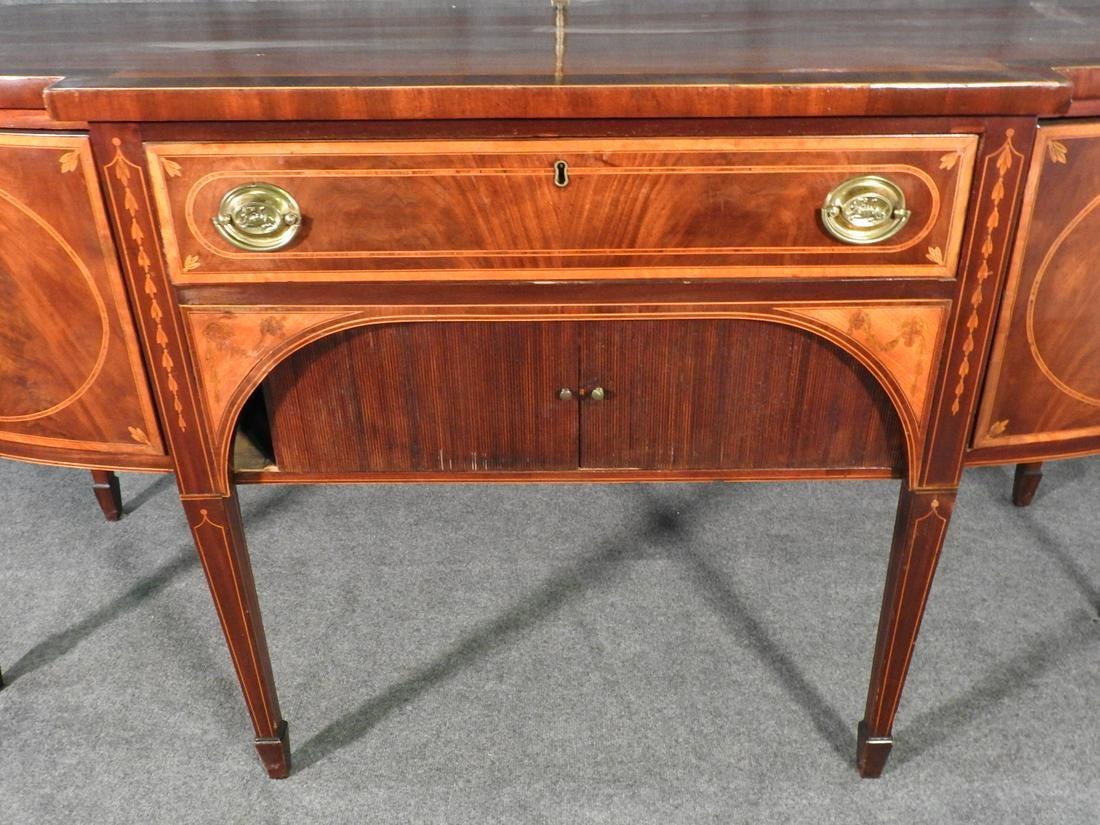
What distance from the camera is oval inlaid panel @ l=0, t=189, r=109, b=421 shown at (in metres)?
0.79

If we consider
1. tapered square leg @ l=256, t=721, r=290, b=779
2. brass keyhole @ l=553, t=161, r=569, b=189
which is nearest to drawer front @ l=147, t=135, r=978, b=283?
brass keyhole @ l=553, t=161, r=569, b=189

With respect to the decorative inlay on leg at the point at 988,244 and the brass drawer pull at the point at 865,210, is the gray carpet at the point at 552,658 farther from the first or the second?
the brass drawer pull at the point at 865,210

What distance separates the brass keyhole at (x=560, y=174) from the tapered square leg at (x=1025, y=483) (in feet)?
3.37

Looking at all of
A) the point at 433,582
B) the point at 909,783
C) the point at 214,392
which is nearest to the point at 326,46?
the point at 214,392

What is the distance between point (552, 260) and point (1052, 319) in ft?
1.37

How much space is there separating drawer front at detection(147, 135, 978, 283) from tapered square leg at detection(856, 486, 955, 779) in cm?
24

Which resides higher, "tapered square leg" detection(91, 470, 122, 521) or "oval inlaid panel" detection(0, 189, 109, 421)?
"oval inlaid panel" detection(0, 189, 109, 421)

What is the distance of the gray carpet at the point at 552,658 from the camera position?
107 centimetres

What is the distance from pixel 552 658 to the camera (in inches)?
48.6

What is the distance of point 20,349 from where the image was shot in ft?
2.82

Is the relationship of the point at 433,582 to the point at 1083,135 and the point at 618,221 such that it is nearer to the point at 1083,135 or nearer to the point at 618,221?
the point at 618,221

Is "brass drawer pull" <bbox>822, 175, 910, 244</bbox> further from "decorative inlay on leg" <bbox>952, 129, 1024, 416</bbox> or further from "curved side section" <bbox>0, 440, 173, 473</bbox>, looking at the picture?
"curved side section" <bbox>0, 440, 173, 473</bbox>

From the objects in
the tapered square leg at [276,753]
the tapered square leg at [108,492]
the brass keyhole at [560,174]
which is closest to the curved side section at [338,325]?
the brass keyhole at [560,174]

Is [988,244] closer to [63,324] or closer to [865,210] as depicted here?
[865,210]
